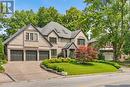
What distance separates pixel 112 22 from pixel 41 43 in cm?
1689

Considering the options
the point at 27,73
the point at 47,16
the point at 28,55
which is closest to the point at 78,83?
the point at 27,73

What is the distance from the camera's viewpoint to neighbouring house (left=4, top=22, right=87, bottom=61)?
5928cm

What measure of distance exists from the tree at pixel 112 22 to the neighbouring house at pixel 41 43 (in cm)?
621

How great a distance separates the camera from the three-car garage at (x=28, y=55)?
5928 cm

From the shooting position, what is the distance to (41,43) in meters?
63.0

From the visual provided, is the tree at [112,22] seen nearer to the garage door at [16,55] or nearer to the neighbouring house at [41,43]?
the neighbouring house at [41,43]

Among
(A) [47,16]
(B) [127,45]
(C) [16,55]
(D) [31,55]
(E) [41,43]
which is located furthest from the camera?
(A) [47,16]

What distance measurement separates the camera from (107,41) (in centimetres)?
6900

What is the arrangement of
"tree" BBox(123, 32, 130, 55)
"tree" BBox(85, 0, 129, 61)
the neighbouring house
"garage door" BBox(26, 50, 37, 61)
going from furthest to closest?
1. "tree" BBox(85, 0, 129, 61)
2. "tree" BBox(123, 32, 130, 55)
3. "garage door" BBox(26, 50, 37, 61)
4. the neighbouring house

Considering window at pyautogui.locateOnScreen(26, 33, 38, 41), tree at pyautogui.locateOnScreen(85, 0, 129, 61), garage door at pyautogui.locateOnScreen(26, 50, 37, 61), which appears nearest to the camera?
window at pyautogui.locateOnScreen(26, 33, 38, 41)

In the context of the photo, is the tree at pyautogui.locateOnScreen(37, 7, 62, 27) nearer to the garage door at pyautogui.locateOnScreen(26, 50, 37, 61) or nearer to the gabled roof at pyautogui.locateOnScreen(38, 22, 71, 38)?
the gabled roof at pyautogui.locateOnScreen(38, 22, 71, 38)

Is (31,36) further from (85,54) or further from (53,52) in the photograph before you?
(85,54)

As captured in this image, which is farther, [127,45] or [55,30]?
[55,30]

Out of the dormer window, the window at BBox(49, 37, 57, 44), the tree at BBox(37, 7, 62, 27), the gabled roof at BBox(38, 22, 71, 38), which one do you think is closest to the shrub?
the window at BBox(49, 37, 57, 44)
